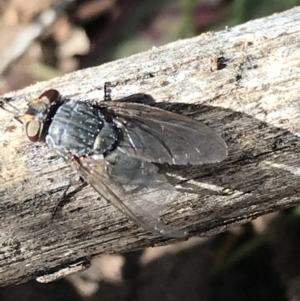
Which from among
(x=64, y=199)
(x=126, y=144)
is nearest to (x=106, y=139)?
(x=126, y=144)

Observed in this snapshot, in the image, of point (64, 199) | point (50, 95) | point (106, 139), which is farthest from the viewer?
point (106, 139)

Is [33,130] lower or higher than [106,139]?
higher

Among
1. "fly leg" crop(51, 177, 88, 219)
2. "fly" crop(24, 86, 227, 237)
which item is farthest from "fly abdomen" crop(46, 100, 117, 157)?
"fly leg" crop(51, 177, 88, 219)

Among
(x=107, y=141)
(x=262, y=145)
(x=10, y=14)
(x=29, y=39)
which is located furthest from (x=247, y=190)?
(x=10, y=14)

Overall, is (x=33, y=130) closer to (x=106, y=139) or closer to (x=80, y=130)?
(x=80, y=130)

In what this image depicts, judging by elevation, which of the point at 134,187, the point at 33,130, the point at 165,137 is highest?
the point at 33,130

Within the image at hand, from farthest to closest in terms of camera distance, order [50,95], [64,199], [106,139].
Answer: [106,139] < [50,95] < [64,199]

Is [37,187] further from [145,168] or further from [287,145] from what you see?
[287,145]
